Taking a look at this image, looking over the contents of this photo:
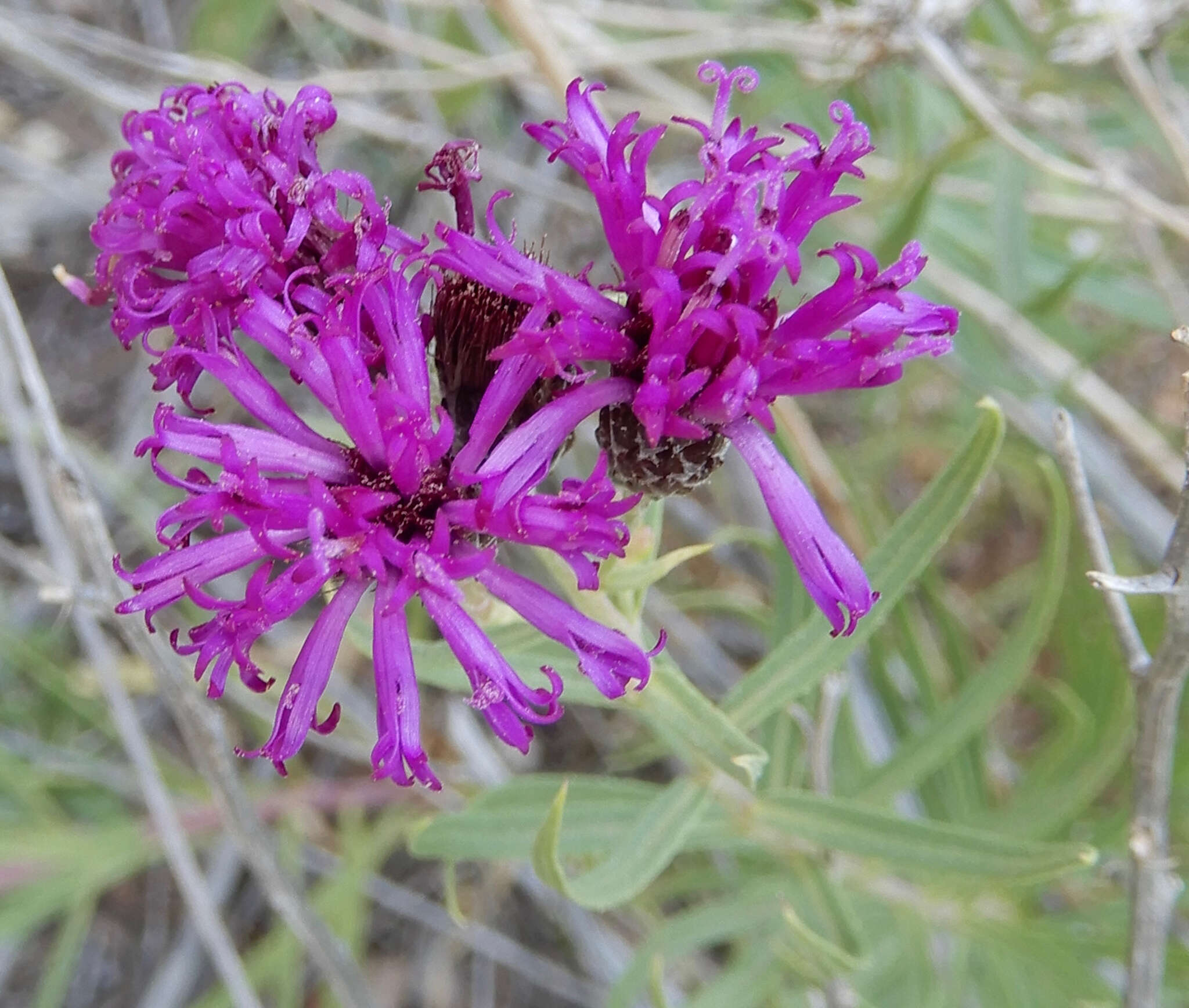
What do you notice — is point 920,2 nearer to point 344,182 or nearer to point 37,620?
point 344,182

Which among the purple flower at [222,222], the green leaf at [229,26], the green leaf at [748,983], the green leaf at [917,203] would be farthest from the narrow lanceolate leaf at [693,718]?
the green leaf at [229,26]

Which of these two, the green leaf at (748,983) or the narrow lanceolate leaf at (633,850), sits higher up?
the narrow lanceolate leaf at (633,850)

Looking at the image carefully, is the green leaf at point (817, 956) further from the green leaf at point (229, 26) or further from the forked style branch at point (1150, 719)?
the green leaf at point (229, 26)

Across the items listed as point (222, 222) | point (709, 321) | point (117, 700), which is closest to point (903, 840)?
point (709, 321)

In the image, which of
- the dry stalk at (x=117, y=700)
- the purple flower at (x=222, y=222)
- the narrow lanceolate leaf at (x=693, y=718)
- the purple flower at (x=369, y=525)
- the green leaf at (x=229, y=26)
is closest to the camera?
the purple flower at (x=369, y=525)

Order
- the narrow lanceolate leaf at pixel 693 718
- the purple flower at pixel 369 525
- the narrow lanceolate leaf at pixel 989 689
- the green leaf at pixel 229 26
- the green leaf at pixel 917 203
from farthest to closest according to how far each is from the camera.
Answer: the green leaf at pixel 229 26
the green leaf at pixel 917 203
the narrow lanceolate leaf at pixel 989 689
the narrow lanceolate leaf at pixel 693 718
the purple flower at pixel 369 525

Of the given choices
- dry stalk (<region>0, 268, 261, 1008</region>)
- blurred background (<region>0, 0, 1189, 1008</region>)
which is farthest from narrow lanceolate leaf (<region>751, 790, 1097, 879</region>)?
dry stalk (<region>0, 268, 261, 1008</region>)
